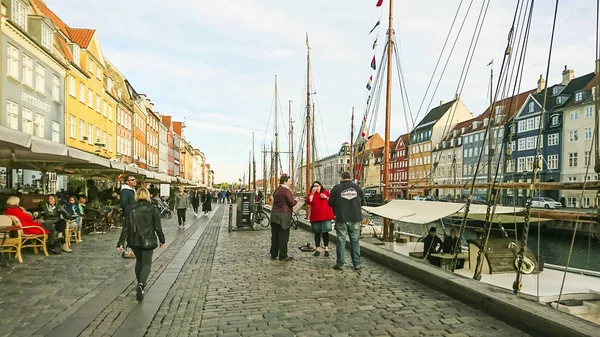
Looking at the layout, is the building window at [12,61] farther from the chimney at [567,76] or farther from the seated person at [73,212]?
the chimney at [567,76]

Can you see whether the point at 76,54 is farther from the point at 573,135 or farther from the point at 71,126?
the point at 573,135

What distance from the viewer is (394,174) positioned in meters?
109

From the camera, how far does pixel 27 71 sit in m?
25.8

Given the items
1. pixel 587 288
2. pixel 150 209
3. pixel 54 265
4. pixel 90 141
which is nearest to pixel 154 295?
pixel 150 209

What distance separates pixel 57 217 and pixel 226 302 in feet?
24.3

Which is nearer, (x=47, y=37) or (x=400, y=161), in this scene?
(x=47, y=37)

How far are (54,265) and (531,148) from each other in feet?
201

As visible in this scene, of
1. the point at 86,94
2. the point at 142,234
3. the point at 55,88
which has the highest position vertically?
the point at 86,94

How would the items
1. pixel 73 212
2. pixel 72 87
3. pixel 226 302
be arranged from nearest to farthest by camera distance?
pixel 226 302, pixel 73 212, pixel 72 87

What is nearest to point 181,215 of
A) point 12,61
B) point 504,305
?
point 12,61

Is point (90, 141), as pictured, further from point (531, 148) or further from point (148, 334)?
point (531, 148)

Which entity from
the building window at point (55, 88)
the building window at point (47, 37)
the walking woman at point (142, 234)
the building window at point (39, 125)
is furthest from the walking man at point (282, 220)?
the building window at point (55, 88)

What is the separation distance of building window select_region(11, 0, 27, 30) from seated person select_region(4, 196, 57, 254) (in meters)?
18.9

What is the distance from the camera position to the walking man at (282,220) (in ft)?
33.1
